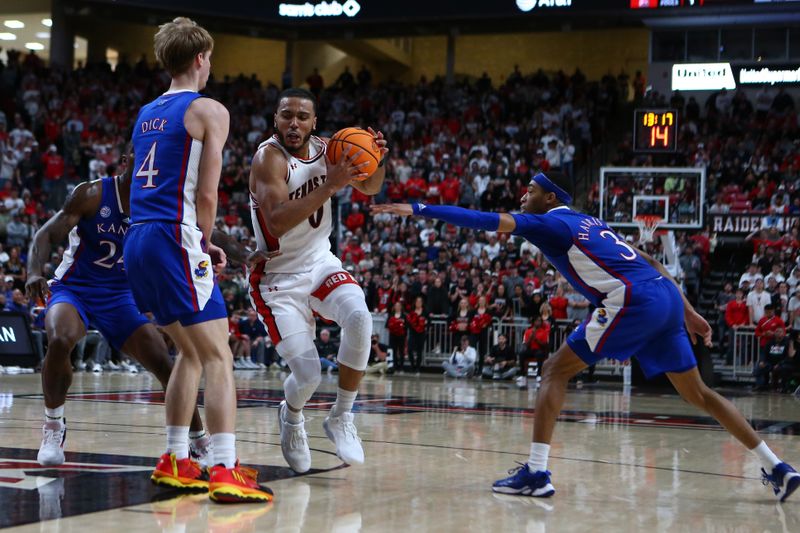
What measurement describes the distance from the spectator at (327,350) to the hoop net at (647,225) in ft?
19.6

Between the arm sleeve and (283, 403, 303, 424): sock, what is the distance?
1.66 m

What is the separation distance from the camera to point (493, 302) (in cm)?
1919

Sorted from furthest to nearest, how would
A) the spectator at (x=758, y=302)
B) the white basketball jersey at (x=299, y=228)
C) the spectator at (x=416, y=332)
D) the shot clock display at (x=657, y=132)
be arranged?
the spectator at (x=416, y=332)
the shot clock display at (x=657, y=132)
the spectator at (x=758, y=302)
the white basketball jersey at (x=299, y=228)

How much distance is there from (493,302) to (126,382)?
7.35 meters

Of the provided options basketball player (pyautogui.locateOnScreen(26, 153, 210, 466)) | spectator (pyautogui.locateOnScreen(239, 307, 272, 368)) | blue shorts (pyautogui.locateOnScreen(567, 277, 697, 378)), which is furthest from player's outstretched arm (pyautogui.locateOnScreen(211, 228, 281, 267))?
spectator (pyautogui.locateOnScreen(239, 307, 272, 368))

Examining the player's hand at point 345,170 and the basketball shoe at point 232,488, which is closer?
the basketball shoe at point 232,488

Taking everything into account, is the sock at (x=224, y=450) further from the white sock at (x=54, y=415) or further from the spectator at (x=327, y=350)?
the spectator at (x=327, y=350)

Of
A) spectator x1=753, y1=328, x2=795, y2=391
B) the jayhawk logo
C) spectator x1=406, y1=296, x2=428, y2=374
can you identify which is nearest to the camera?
the jayhawk logo

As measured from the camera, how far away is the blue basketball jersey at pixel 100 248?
21.1ft

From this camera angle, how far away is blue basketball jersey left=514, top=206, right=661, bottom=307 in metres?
5.92

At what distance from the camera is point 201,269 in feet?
16.8

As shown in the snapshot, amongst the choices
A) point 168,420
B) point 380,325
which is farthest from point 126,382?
point 168,420

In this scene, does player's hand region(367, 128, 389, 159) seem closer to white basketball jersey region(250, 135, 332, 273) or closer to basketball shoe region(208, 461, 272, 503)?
white basketball jersey region(250, 135, 332, 273)

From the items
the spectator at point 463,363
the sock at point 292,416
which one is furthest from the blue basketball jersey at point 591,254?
the spectator at point 463,363
